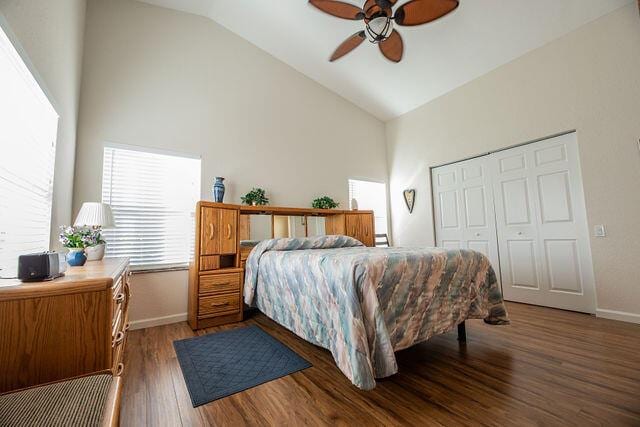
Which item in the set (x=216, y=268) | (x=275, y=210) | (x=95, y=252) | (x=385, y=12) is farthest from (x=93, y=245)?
(x=385, y=12)

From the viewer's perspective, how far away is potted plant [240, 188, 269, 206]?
3.57m

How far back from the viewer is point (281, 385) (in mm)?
1737

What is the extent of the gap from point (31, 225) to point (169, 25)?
2.91 metres

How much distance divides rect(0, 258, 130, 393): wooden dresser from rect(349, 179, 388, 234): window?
13.3ft

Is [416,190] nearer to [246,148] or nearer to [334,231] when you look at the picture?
[334,231]

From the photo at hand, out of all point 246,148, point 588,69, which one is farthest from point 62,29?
point 588,69

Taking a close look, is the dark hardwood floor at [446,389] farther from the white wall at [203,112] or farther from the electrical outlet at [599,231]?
the white wall at [203,112]

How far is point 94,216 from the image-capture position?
224cm

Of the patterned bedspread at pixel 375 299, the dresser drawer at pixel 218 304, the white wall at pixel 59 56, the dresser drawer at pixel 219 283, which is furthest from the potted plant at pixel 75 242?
the patterned bedspread at pixel 375 299

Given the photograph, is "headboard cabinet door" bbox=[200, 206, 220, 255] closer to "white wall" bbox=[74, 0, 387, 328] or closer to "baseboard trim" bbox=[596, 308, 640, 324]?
"white wall" bbox=[74, 0, 387, 328]

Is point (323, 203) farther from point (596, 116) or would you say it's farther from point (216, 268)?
point (596, 116)

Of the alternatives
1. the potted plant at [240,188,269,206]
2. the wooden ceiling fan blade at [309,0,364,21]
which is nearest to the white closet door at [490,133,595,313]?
the wooden ceiling fan blade at [309,0,364,21]

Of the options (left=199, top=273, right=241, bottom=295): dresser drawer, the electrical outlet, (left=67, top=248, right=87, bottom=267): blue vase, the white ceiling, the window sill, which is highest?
the white ceiling

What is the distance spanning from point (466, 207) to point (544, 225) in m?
0.98
